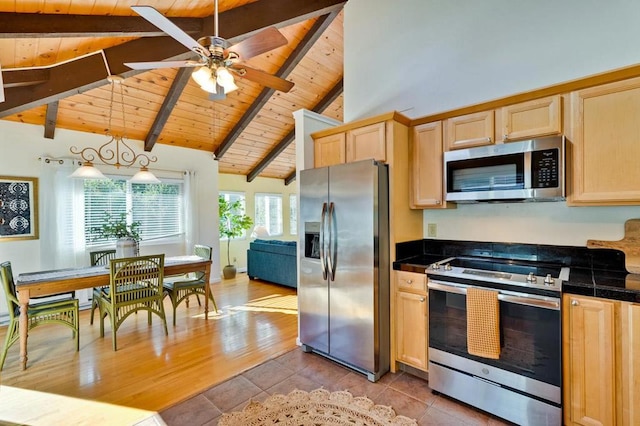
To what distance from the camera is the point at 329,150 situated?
3086mm

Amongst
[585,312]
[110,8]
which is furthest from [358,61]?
[585,312]

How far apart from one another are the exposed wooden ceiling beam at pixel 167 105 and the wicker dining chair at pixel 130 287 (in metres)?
2.42

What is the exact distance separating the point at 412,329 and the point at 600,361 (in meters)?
1.16

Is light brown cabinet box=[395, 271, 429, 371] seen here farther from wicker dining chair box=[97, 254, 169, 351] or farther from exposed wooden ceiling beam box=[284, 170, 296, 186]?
exposed wooden ceiling beam box=[284, 170, 296, 186]

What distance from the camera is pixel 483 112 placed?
242 centimetres

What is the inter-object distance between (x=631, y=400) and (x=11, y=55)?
18.9 ft

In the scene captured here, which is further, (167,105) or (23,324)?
(167,105)

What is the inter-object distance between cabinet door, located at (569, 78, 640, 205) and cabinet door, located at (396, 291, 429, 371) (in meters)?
1.32

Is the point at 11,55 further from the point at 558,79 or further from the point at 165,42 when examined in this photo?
the point at 558,79

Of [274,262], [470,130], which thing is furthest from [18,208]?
[470,130]

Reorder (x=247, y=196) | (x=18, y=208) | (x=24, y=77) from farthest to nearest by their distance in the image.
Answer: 1. (x=247, y=196)
2. (x=18, y=208)
3. (x=24, y=77)

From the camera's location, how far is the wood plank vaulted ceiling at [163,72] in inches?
105

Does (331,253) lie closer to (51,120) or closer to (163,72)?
(163,72)

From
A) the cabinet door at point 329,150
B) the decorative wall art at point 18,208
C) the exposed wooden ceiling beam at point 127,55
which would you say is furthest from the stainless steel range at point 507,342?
the decorative wall art at point 18,208
